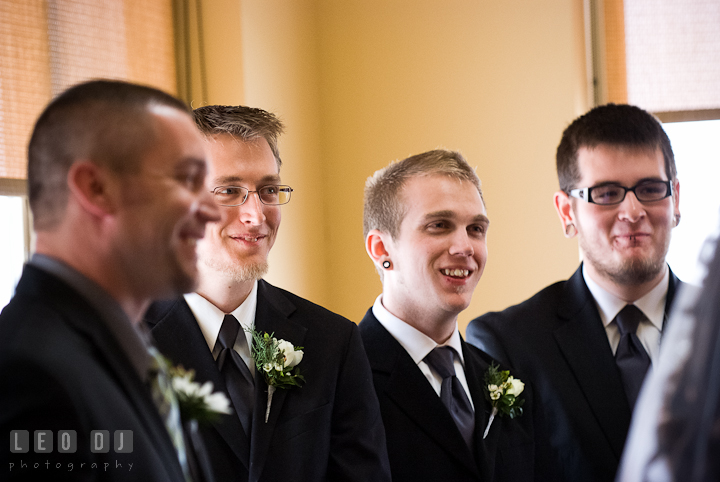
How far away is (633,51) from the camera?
15.5ft

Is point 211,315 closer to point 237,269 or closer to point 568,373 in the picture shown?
point 237,269

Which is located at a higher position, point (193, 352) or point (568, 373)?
point (193, 352)

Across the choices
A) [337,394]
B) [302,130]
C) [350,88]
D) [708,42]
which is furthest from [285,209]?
[708,42]

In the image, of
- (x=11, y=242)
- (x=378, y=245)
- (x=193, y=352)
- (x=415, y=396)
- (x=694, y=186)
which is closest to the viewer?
(x=193, y=352)

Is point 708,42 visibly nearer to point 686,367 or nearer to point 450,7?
point 450,7

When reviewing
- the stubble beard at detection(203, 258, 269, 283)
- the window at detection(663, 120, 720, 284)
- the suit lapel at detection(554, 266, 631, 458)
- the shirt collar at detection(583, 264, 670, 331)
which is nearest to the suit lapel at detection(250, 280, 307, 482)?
the stubble beard at detection(203, 258, 269, 283)

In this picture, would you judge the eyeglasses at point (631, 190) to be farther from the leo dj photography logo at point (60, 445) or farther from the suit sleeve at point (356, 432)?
the leo dj photography logo at point (60, 445)

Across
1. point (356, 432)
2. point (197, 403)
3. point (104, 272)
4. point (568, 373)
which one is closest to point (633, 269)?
point (568, 373)

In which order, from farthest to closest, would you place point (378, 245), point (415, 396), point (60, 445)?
point (378, 245) → point (415, 396) → point (60, 445)

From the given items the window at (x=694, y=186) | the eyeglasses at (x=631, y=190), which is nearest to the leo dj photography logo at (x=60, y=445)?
the eyeglasses at (x=631, y=190)

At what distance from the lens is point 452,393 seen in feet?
7.57

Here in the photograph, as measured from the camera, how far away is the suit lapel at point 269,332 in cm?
186

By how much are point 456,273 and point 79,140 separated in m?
1.50

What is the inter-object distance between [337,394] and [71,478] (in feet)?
3.96
